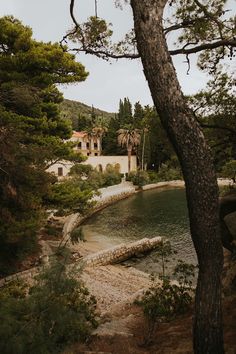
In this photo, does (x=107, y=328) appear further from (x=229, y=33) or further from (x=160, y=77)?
(x=229, y=33)

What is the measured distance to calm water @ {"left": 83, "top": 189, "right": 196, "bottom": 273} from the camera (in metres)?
20.2

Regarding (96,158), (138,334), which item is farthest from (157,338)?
(96,158)

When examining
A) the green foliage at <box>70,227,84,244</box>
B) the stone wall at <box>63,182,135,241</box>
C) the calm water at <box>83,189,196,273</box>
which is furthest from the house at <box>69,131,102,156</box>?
the green foliage at <box>70,227,84,244</box>

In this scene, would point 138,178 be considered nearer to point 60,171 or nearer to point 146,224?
point 60,171

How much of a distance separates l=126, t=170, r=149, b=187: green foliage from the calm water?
777cm

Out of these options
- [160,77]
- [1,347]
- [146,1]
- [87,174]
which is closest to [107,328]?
[1,347]

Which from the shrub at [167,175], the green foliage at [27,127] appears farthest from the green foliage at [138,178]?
the green foliage at [27,127]

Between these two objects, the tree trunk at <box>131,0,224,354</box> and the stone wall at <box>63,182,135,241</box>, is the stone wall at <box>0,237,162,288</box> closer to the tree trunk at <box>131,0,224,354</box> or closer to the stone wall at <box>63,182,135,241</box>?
the stone wall at <box>63,182,135,241</box>

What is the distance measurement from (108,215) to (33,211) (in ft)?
63.4

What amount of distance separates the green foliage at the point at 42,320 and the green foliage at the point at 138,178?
141 ft

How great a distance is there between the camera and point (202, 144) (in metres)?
4.36

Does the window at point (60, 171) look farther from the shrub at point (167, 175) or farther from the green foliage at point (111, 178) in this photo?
the shrub at point (167, 175)

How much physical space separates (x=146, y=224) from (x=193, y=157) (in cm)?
2420

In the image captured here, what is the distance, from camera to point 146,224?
28094mm
